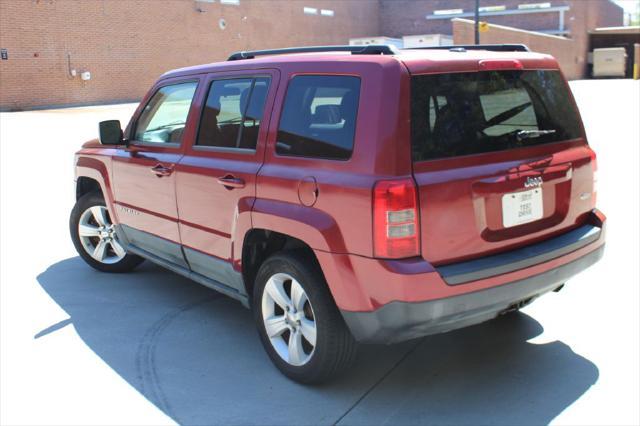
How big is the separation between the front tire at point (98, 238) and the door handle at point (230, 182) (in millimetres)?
2154

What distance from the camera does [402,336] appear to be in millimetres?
3350

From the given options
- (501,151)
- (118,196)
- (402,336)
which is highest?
(501,151)

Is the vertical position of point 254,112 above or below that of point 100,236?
above

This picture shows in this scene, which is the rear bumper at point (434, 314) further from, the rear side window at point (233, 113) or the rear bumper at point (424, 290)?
the rear side window at point (233, 113)

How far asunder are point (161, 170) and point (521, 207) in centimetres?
258

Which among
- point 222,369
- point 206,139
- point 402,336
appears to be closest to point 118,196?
point 206,139

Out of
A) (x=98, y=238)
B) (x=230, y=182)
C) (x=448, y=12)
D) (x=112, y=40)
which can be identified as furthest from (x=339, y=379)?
(x=448, y=12)

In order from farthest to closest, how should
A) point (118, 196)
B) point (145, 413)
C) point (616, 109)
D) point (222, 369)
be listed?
point (616, 109)
point (118, 196)
point (222, 369)
point (145, 413)

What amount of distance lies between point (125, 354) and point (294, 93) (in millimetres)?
2033

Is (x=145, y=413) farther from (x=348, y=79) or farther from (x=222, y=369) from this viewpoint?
(x=348, y=79)

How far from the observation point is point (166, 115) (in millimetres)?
5273

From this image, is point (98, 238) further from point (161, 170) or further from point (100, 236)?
Answer: point (161, 170)

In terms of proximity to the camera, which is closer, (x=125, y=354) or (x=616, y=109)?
(x=125, y=354)

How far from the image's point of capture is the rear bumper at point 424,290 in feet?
10.6
